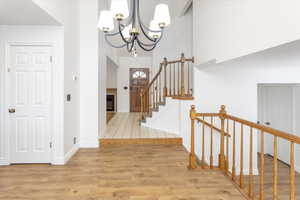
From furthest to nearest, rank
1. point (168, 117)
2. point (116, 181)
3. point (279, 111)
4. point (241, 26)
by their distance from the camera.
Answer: point (279, 111), point (168, 117), point (116, 181), point (241, 26)

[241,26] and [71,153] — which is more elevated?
[241,26]

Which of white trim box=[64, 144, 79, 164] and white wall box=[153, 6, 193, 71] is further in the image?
white wall box=[153, 6, 193, 71]

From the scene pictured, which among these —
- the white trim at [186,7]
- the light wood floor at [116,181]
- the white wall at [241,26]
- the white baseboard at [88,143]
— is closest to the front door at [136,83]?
the white trim at [186,7]

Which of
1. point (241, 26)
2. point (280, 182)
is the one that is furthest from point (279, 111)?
point (241, 26)

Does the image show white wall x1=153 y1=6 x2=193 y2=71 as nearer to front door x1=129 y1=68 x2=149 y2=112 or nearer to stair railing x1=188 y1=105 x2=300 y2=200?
front door x1=129 y1=68 x2=149 y2=112

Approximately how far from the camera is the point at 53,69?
325 cm

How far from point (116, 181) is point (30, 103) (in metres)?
2.04

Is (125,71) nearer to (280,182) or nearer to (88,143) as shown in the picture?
(88,143)

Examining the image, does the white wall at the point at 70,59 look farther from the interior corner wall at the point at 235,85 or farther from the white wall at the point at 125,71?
the white wall at the point at 125,71

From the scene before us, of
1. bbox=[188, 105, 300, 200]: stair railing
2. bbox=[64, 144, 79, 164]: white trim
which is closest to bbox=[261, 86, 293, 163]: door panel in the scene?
bbox=[188, 105, 300, 200]: stair railing

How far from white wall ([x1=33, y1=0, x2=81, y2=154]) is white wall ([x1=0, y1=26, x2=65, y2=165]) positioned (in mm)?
122

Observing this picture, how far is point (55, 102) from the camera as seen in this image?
3268 mm

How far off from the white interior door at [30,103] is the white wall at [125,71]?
6.00m

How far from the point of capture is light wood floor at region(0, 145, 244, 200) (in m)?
2.31
